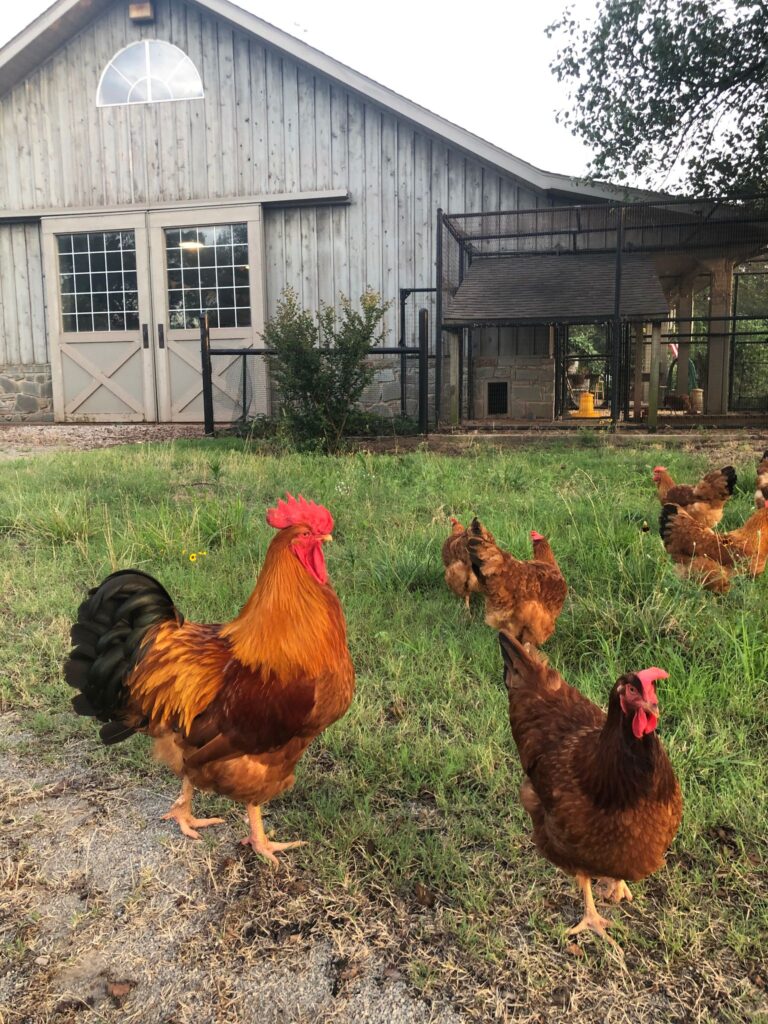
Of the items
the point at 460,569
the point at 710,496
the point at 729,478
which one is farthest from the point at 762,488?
the point at 460,569

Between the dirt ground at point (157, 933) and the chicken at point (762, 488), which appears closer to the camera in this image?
the dirt ground at point (157, 933)

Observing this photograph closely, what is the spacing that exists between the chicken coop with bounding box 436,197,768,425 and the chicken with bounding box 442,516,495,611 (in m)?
6.72

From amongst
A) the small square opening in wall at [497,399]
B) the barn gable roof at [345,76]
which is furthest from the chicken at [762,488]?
the barn gable roof at [345,76]

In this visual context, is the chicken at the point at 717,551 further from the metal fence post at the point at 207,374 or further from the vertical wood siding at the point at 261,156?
the vertical wood siding at the point at 261,156

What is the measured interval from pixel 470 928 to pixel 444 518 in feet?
12.5

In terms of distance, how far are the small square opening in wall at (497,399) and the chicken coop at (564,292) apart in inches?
0.7

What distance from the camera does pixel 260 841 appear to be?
2.29 meters

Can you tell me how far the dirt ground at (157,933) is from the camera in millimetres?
1755

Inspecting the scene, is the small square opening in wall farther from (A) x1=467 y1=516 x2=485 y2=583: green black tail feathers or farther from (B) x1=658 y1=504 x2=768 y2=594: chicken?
(A) x1=467 y1=516 x2=485 y2=583: green black tail feathers

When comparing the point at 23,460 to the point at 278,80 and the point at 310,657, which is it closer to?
the point at 310,657

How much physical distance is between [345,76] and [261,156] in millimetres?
2009

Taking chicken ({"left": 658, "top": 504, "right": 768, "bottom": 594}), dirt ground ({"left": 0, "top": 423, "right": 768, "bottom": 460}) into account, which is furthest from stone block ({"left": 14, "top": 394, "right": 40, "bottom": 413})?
chicken ({"left": 658, "top": 504, "right": 768, "bottom": 594})

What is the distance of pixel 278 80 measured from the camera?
1256cm

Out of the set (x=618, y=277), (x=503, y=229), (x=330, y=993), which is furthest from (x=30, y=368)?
(x=330, y=993)
